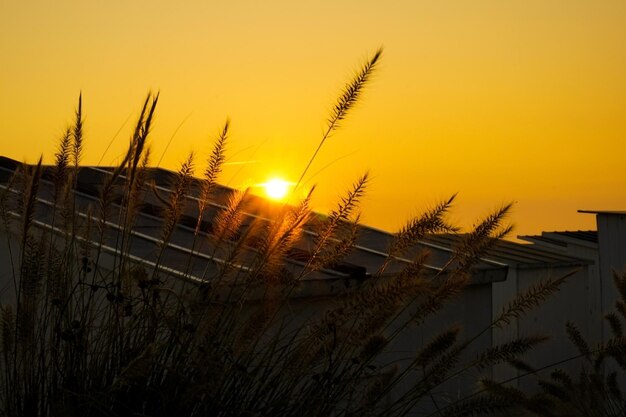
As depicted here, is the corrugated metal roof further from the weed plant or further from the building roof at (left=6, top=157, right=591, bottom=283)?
the weed plant

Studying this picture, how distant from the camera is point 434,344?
3.28 meters

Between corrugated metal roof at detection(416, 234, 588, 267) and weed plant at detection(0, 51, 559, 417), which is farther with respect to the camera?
corrugated metal roof at detection(416, 234, 588, 267)

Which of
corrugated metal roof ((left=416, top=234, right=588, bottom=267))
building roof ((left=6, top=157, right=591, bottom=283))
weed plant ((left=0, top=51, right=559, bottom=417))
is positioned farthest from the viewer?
corrugated metal roof ((left=416, top=234, right=588, bottom=267))

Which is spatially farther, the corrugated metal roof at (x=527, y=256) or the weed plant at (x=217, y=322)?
the corrugated metal roof at (x=527, y=256)

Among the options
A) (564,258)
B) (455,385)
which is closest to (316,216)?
(455,385)

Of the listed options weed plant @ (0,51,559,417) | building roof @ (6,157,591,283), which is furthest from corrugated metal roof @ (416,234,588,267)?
weed plant @ (0,51,559,417)

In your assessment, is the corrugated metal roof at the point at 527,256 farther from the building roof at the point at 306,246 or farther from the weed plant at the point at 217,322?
the weed plant at the point at 217,322

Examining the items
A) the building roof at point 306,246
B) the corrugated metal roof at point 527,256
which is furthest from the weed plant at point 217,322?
the corrugated metal roof at point 527,256

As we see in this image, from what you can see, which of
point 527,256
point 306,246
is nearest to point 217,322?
point 306,246

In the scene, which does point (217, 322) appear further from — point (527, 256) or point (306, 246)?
point (527, 256)

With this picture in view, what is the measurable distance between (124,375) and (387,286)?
1265 millimetres

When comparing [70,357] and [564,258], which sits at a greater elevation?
[564,258]

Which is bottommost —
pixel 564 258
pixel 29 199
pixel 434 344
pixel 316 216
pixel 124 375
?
pixel 124 375

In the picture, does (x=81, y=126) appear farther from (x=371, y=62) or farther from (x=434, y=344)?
(x=434, y=344)
